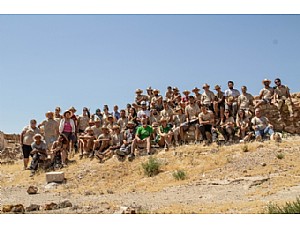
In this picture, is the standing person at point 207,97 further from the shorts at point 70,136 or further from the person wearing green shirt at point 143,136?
the shorts at point 70,136

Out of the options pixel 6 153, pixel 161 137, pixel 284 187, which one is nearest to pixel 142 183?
pixel 161 137

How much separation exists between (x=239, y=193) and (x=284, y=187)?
108 cm

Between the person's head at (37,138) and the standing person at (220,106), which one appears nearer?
the standing person at (220,106)

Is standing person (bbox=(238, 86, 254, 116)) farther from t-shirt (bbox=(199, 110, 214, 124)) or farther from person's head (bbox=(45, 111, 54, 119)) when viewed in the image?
person's head (bbox=(45, 111, 54, 119))

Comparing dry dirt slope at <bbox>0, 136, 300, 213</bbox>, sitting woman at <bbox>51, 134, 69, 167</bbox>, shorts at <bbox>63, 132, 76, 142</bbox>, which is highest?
shorts at <bbox>63, 132, 76, 142</bbox>

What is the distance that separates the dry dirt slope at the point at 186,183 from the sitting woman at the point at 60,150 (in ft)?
1.79

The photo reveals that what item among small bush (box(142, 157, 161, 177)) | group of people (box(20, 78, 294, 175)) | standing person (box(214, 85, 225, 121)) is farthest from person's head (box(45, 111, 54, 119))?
standing person (box(214, 85, 225, 121))

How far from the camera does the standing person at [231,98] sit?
14.2 meters

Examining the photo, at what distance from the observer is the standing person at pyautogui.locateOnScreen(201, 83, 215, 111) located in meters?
14.4

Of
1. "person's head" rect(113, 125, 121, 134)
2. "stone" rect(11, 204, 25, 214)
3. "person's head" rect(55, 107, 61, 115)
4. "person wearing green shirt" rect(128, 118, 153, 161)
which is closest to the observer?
"stone" rect(11, 204, 25, 214)

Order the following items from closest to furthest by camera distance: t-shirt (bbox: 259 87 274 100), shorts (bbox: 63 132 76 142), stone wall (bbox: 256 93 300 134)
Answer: shorts (bbox: 63 132 76 142) < t-shirt (bbox: 259 87 274 100) < stone wall (bbox: 256 93 300 134)

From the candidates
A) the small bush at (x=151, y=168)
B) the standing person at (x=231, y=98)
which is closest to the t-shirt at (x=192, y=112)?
the standing person at (x=231, y=98)

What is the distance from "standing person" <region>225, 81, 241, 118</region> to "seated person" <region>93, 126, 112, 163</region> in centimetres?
462

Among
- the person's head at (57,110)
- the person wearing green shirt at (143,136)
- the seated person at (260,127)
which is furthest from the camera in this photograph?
the person's head at (57,110)
